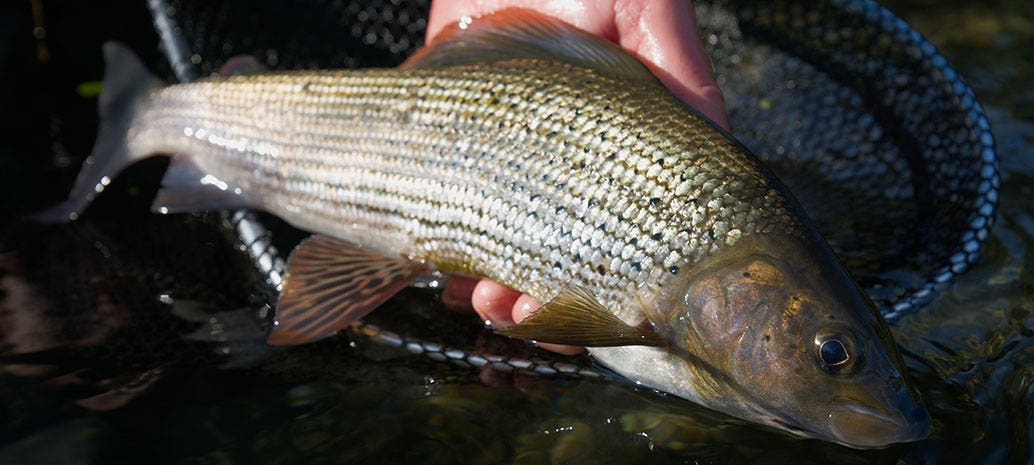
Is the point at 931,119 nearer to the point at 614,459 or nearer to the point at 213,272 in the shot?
the point at 614,459

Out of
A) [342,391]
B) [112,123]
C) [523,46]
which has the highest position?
[523,46]

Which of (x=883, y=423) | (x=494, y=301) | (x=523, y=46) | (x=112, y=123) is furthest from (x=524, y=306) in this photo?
(x=112, y=123)

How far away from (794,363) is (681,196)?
62cm

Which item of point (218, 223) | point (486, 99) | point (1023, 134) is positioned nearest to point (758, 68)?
point (1023, 134)

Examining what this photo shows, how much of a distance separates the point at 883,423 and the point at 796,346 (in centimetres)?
31

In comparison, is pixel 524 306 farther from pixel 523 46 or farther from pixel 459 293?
pixel 523 46

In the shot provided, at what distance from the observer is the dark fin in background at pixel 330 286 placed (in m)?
3.52

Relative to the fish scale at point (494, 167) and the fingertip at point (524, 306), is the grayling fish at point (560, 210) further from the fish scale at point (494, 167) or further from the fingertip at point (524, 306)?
the fingertip at point (524, 306)

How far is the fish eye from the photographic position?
8.68ft

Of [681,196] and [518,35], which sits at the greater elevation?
[518,35]

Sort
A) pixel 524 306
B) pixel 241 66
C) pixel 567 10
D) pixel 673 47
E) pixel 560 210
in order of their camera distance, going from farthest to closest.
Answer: pixel 241 66 < pixel 567 10 < pixel 673 47 < pixel 524 306 < pixel 560 210

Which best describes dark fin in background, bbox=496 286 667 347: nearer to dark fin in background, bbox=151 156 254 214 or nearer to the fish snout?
the fish snout

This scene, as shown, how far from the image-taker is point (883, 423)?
103 inches

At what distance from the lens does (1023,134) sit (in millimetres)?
5324
